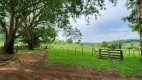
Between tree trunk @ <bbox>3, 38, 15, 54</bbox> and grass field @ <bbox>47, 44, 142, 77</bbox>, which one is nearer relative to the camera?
grass field @ <bbox>47, 44, 142, 77</bbox>

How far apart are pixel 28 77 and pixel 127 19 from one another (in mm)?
25475

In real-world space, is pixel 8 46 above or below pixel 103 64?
above

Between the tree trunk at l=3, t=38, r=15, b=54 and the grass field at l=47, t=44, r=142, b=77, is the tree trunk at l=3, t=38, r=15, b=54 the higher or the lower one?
the higher one

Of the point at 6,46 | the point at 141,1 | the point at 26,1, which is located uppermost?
the point at 26,1

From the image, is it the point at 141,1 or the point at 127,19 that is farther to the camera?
the point at 127,19

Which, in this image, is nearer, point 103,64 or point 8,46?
point 103,64

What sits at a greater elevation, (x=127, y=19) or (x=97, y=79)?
(x=127, y=19)

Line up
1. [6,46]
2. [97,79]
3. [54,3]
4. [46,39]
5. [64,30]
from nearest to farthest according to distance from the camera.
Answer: [97,79] < [54,3] < [6,46] < [64,30] < [46,39]

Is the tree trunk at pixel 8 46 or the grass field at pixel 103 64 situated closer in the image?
the grass field at pixel 103 64

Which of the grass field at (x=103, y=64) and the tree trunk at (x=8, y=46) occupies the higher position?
the tree trunk at (x=8, y=46)

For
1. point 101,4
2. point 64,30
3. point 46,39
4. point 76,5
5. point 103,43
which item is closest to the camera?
point 101,4

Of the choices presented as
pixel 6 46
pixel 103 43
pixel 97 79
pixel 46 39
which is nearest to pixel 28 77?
pixel 97 79

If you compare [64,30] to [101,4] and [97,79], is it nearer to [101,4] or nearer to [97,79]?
[97,79]

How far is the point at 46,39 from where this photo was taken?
6406 centimetres
